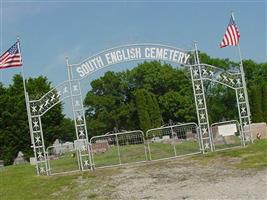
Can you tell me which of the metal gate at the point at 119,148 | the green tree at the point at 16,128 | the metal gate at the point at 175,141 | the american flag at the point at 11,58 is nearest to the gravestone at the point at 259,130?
the metal gate at the point at 175,141

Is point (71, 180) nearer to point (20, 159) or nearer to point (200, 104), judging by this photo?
point (200, 104)

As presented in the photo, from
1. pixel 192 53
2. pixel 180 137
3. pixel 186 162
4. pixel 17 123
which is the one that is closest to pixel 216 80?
pixel 192 53

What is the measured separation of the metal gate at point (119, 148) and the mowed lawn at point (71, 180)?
237cm

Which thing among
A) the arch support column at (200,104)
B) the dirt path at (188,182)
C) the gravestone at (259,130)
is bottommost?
the dirt path at (188,182)

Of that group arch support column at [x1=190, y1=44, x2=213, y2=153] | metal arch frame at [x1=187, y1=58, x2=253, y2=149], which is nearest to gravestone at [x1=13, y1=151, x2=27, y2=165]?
arch support column at [x1=190, y1=44, x2=213, y2=153]

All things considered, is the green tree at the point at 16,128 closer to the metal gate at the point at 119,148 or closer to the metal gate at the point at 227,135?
the metal gate at the point at 119,148

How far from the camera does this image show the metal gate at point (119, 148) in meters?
20.6

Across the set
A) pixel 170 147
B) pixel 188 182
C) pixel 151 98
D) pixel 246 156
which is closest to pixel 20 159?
pixel 151 98

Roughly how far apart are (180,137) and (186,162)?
5.98 meters

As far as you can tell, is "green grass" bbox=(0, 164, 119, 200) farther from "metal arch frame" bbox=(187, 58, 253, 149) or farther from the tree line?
the tree line

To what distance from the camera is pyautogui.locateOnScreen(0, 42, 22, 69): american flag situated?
20000 mm

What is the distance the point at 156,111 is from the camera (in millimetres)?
53625

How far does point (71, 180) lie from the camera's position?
16.3 m

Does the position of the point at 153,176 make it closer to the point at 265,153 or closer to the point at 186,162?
the point at 186,162
